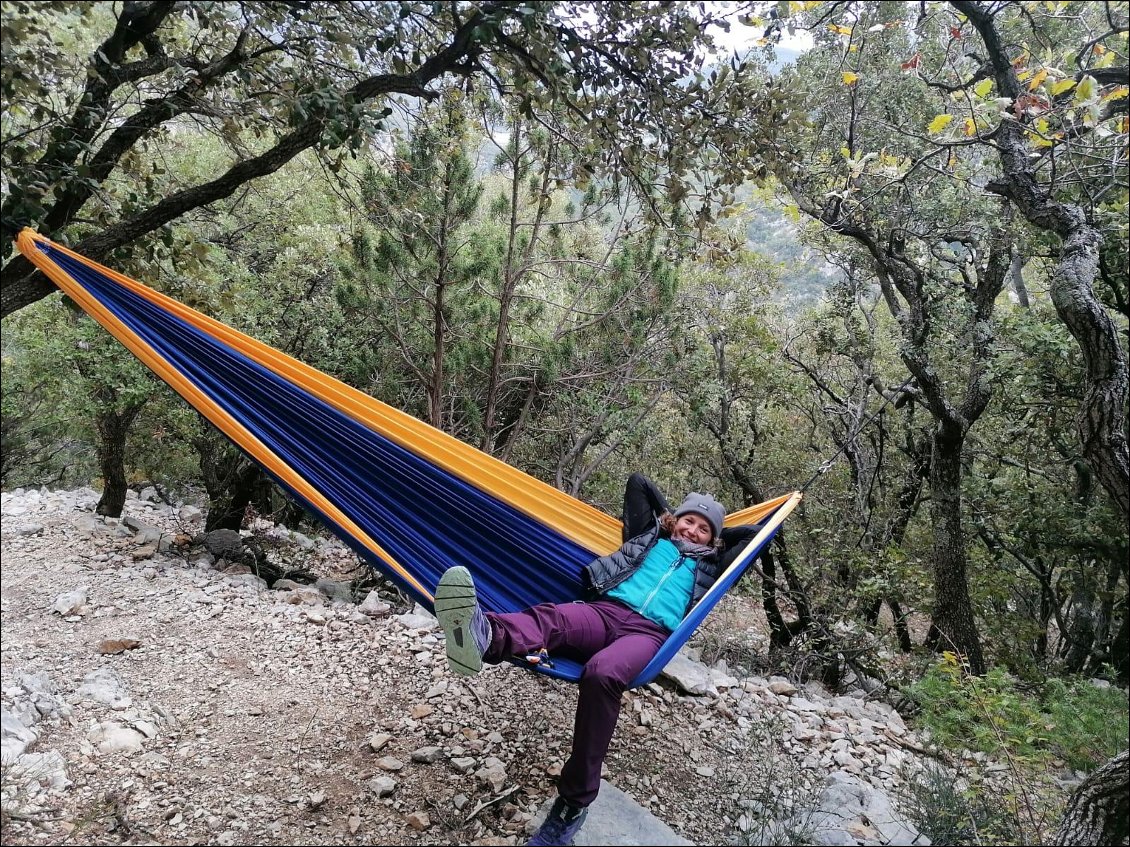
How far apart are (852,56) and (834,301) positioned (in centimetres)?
127

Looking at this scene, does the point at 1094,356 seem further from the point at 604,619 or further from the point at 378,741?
the point at 378,741

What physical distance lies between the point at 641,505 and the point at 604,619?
443 mm

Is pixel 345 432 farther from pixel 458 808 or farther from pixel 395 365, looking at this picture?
pixel 395 365

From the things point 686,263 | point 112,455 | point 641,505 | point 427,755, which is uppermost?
point 686,263

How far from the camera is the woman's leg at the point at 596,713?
1.49 metres

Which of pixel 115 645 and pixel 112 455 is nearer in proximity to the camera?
pixel 115 645

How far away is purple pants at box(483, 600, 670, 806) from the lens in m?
1.50

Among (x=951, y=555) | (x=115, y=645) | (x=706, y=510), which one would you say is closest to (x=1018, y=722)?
(x=706, y=510)

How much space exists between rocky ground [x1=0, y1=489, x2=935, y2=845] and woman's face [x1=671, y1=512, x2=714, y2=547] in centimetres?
58

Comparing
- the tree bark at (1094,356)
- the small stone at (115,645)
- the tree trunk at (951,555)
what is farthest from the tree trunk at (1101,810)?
the small stone at (115,645)

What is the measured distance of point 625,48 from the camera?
5.67ft

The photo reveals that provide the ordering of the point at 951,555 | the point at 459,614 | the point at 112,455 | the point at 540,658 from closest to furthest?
the point at 459,614
the point at 540,658
the point at 951,555
the point at 112,455

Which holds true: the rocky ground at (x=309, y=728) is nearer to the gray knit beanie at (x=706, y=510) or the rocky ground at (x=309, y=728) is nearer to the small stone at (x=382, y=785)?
the small stone at (x=382, y=785)

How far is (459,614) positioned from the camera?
146 centimetres
